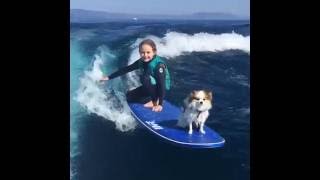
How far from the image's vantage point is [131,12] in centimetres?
195

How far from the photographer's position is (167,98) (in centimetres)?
189

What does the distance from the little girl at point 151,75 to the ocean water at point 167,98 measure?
0.09 feet

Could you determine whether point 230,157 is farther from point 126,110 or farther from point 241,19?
point 241,19

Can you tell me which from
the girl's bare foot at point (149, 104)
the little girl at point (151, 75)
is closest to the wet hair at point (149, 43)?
the little girl at point (151, 75)

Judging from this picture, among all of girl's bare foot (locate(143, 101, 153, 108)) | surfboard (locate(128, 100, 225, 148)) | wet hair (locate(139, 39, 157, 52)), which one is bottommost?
surfboard (locate(128, 100, 225, 148))

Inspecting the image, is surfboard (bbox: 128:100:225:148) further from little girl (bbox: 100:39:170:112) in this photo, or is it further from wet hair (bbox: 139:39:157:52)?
wet hair (bbox: 139:39:157:52)

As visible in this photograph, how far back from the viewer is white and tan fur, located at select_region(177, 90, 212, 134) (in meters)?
1.86

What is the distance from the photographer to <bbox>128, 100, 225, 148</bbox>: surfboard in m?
1.86

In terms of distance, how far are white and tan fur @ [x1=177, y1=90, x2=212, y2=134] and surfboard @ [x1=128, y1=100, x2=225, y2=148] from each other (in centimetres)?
3

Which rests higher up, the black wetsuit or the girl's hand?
the black wetsuit

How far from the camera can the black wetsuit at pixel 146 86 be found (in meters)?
1.90

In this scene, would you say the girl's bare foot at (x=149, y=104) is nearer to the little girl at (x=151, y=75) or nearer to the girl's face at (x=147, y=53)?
the little girl at (x=151, y=75)

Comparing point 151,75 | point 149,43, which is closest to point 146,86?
point 151,75

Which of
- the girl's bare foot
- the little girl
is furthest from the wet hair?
the girl's bare foot
